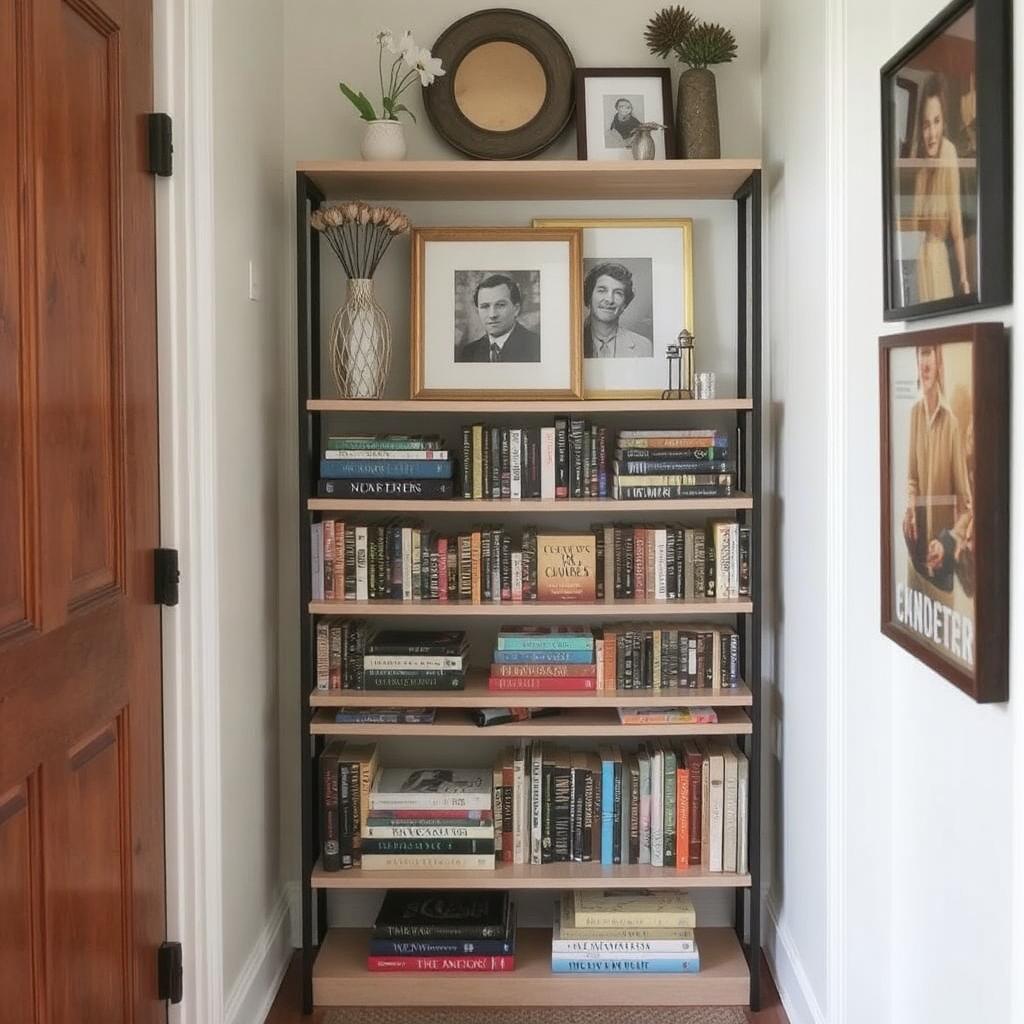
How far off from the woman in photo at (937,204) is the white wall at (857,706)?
0.22 ft

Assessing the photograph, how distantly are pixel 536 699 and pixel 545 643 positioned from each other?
0.42 ft

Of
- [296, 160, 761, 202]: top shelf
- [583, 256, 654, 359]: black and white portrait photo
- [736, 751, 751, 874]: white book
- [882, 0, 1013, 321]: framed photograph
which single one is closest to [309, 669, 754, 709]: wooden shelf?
[736, 751, 751, 874]: white book

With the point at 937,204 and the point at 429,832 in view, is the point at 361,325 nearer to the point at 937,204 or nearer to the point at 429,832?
the point at 429,832

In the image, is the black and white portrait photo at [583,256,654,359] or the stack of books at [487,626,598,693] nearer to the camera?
the stack of books at [487,626,598,693]

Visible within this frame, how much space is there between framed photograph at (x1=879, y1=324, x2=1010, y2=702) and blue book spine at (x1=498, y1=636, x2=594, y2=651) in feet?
2.87

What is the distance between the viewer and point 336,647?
2654 millimetres

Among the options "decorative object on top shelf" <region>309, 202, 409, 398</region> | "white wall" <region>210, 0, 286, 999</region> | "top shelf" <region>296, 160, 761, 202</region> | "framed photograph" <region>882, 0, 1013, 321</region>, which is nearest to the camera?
"framed photograph" <region>882, 0, 1013, 321</region>

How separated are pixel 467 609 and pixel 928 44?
4.78 feet

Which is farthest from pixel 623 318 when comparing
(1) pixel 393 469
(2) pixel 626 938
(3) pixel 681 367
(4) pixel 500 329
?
(2) pixel 626 938

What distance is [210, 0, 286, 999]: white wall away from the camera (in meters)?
2.30

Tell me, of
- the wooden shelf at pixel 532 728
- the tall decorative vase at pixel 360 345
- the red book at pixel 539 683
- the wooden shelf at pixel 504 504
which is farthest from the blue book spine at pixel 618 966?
the tall decorative vase at pixel 360 345

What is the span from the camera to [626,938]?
8.80 feet

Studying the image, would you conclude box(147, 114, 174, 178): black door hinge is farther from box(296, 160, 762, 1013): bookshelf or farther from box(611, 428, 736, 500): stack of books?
box(611, 428, 736, 500): stack of books

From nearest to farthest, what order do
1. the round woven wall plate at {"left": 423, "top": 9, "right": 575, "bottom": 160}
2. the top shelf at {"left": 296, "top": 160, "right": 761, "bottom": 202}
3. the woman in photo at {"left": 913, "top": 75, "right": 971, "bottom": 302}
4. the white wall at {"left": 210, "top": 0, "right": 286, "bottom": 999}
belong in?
the woman in photo at {"left": 913, "top": 75, "right": 971, "bottom": 302}, the white wall at {"left": 210, "top": 0, "right": 286, "bottom": 999}, the top shelf at {"left": 296, "top": 160, "right": 761, "bottom": 202}, the round woven wall plate at {"left": 423, "top": 9, "right": 575, "bottom": 160}
